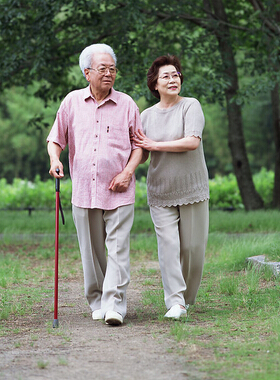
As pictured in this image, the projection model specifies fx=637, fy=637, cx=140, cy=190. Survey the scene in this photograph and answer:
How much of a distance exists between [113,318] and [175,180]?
3.86ft

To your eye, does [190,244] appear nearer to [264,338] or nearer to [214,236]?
[264,338]

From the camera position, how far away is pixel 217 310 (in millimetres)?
5129

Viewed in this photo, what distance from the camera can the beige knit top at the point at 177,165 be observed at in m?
4.95

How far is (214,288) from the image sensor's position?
6328mm

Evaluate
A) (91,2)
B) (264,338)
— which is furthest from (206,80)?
(264,338)

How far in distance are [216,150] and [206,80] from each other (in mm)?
23864

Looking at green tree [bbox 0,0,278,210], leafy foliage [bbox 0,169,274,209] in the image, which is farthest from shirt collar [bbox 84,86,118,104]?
leafy foliage [bbox 0,169,274,209]

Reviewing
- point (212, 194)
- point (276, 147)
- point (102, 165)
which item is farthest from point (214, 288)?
point (212, 194)

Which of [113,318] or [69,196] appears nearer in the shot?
[113,318]

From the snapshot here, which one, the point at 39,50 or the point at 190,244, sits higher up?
the point at 39,50

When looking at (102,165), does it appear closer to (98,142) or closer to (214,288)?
(98,142)

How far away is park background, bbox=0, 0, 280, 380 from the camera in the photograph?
4.26 meters

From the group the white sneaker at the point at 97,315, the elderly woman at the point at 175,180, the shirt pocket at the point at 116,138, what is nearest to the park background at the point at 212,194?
the white sneaker at the point at 97,315

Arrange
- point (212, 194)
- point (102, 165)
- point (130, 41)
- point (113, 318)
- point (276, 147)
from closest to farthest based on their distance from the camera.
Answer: point (113, 318), point (102, 165), point (130, 41), point (276, 147), point (212, 194)
